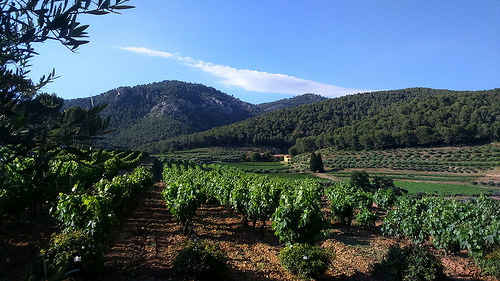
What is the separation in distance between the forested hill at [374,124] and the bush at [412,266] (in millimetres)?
82796

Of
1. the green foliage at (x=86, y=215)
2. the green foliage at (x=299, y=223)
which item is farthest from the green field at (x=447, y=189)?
the green foliage at (x=86, y=215)

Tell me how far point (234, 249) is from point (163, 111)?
12037cm

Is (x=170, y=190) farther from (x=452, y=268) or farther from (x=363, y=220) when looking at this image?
(x=452, y=268)

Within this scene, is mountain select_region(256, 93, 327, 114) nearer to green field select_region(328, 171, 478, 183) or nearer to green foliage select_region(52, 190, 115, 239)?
green field select_region(328, 171, 478, 183)

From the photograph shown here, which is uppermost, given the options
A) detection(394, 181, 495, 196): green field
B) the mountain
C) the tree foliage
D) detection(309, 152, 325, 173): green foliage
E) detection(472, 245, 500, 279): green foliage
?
the mountain

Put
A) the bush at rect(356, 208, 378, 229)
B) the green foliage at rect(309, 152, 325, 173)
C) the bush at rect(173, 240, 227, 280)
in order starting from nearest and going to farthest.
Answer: the bush at rect(173, 240, 227, 280) → the bush at rect(356, 208, 378, 229) → the green foliage at rect(309, 152, 325, 173)

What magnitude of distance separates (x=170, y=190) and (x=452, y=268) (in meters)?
9.43

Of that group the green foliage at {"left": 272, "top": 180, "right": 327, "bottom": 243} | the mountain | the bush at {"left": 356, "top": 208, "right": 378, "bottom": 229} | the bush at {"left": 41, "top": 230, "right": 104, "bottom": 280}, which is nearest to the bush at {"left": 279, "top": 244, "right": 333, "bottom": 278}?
the green foliage at {"left": 272, "top": 180, "right": 327, "bottom": 243}

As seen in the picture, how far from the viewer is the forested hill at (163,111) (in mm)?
97675

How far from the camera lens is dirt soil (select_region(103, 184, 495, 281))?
242 inches

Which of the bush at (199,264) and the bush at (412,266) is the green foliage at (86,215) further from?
the bush at (412,266)

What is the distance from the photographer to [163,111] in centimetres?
Answer: 12044

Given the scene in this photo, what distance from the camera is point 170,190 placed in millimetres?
9836

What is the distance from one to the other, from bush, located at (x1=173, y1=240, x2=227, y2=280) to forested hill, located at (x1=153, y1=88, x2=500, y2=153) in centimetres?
8176
